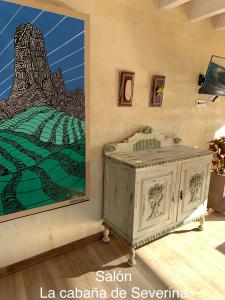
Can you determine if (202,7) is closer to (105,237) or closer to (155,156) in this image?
(155,156)

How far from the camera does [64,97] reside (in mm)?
1879

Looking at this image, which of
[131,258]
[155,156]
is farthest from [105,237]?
[155,156]

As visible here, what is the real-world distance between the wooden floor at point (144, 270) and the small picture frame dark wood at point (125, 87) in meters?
1.41

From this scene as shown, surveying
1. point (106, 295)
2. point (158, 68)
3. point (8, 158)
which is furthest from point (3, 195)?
point (158, 68)

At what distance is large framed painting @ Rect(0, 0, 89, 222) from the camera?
1.61 metres

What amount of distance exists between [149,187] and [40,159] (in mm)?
932

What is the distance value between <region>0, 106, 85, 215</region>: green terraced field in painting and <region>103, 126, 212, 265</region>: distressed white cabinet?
34cm

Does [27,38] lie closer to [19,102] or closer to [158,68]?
[19,102]

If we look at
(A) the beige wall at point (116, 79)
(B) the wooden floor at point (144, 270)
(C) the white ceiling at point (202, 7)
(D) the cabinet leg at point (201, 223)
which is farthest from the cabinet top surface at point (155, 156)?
(C) the white ceiling at point (202, 7)

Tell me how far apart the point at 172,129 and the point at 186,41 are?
988 millimetres

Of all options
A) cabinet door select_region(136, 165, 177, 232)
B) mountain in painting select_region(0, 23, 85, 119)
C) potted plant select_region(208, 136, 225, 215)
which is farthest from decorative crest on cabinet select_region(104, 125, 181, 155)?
potted plant select_region(208, 136, 225, 215)

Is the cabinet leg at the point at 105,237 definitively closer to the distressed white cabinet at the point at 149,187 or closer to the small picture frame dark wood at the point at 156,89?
the distressed white cabinet at the point at 149,187

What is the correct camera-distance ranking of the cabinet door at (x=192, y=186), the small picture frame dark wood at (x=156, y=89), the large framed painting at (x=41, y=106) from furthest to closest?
1. the small picture frame dark wood at (x=156, y=89)
2. the cabinet door at (x=192, y=186)
3. the large framed painting at (x=41, y=106)

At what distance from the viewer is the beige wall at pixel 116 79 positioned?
1.96m
